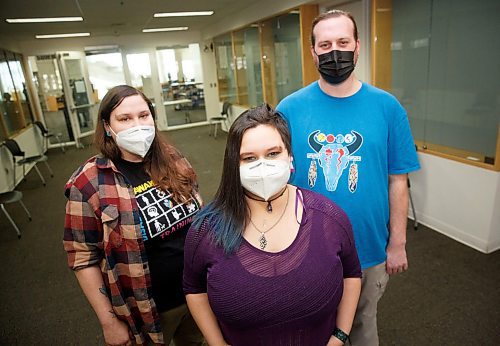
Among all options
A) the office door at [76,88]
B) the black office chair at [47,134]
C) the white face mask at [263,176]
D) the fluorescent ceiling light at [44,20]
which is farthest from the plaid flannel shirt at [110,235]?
the office door at [76,88]

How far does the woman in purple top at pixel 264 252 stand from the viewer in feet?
3.16

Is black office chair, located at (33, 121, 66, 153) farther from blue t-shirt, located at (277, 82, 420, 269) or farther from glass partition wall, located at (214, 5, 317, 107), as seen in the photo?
blue t-shirt, located at (277, 82, 420, 269)

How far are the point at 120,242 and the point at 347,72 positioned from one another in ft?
3.57

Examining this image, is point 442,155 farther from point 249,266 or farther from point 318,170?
point 249,266

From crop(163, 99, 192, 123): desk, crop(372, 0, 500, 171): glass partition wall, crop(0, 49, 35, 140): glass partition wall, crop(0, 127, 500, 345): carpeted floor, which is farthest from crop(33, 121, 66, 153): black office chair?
crop(372, 0, 500, 171): glass partition wall

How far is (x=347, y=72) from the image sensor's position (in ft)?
4.50

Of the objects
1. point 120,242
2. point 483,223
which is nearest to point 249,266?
point 120,242

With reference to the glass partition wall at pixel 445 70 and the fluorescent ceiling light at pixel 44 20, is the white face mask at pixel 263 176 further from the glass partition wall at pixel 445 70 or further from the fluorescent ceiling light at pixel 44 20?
the fluorescent ceiling light at pixel 44 20

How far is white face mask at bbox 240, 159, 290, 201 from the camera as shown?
1.02 metres

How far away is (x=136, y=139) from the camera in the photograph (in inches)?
53.3

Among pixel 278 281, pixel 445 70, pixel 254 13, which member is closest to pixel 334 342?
pixel 278 281

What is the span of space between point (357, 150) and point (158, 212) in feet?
2.67

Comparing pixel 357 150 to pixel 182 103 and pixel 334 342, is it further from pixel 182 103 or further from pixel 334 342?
pixel 182 103

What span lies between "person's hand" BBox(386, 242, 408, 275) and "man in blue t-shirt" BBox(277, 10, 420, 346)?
0.09 feet
